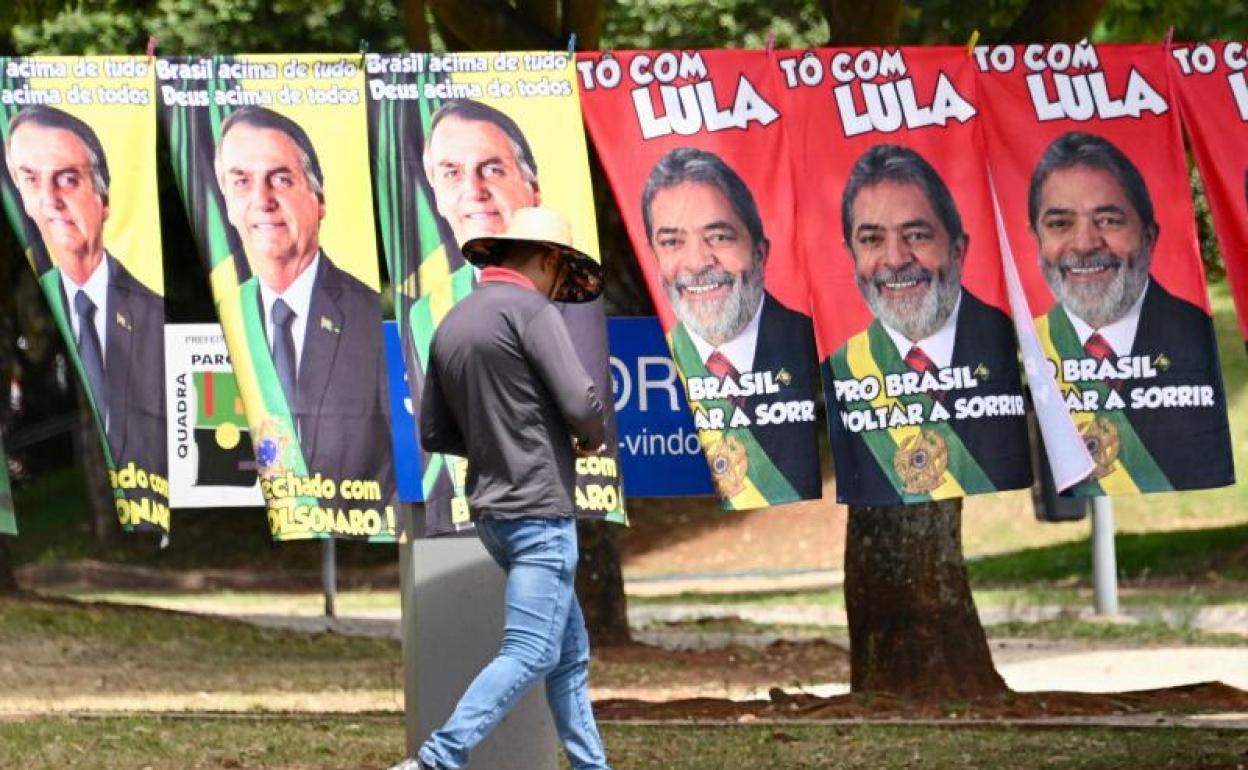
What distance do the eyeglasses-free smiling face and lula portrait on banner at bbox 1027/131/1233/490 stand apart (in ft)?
10.8

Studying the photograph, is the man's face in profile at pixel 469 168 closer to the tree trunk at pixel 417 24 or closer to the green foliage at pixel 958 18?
the tree trunk at pixel 417 24

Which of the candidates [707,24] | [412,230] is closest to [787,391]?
[412,230]

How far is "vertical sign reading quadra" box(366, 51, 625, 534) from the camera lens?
9672mm

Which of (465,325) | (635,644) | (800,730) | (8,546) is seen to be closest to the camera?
(465,325)

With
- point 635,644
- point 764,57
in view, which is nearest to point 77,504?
point 635,644

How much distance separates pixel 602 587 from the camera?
17.5m

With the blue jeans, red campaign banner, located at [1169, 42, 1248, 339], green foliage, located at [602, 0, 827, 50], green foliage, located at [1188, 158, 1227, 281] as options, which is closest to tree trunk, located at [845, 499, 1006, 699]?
red campaign banner, located at [1169, 42, 1248, 339]

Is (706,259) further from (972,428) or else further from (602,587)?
(602,587)

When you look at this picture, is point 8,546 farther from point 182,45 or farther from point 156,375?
point 156,375

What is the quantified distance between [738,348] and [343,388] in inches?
69.4

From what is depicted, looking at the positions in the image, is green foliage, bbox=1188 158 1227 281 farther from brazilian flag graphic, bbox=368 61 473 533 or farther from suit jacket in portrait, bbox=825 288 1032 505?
brazilian flag graphic, bbox=368 61 473 533

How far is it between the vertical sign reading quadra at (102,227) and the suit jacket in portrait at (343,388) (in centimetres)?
67

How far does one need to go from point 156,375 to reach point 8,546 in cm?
993

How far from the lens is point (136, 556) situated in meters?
33.2
